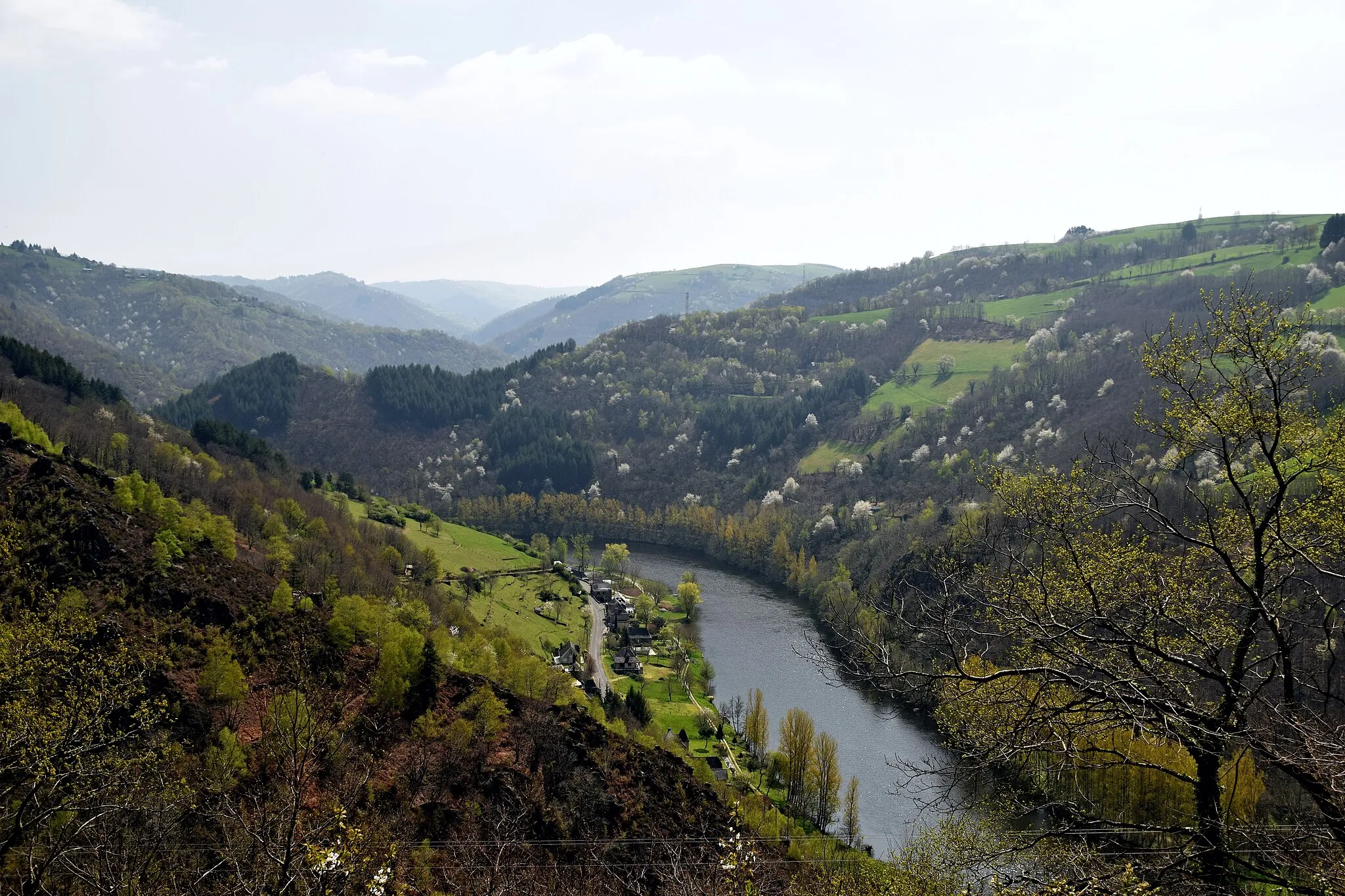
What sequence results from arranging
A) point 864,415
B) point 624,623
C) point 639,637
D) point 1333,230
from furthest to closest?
point 864,415, point 1333,230, point 624,623, point 639,637

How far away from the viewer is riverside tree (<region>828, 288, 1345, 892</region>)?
318 inches

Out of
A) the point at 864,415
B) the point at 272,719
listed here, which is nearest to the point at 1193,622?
the point at 272,719

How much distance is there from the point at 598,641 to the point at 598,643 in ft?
1.24

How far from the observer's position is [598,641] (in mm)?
81062

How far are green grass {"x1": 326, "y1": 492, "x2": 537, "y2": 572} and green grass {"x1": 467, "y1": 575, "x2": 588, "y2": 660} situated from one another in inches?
175

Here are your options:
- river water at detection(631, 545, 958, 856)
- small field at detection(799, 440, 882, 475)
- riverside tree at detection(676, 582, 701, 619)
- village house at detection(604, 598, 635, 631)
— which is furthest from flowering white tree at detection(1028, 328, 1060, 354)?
village house at detection(604, 598, 635, 631)

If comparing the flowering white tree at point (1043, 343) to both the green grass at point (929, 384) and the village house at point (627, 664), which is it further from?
the village house at point (627, 664)

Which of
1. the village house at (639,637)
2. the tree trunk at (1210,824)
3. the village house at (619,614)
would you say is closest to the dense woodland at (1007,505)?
the tree trunk at (1210,824)

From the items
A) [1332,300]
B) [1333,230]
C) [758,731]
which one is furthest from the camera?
Answer: [1333,230]

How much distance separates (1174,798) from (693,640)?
47.4 meters

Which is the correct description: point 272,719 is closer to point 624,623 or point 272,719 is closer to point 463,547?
point 624,623

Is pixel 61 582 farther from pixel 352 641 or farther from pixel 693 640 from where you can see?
pixel 693 640

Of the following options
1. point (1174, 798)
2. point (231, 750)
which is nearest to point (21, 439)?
point (231, 750)

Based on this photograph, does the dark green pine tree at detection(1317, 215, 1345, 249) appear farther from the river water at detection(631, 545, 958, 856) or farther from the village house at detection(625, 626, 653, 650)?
Answer: the village house at detection(625, 626, 653, 650)
